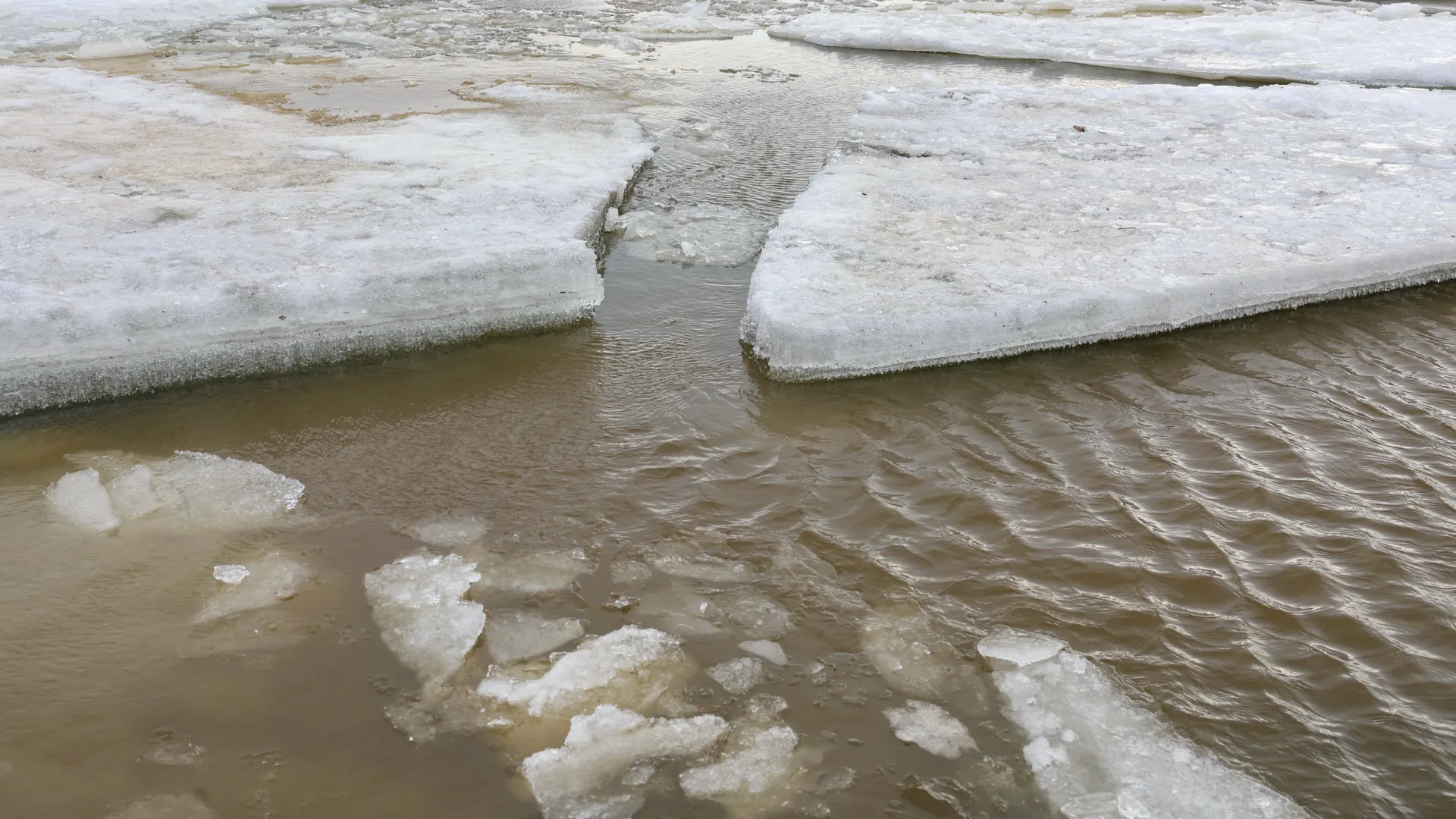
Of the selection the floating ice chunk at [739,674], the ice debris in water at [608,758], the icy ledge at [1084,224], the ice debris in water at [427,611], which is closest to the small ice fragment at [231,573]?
the ice debris in water at [427,611]

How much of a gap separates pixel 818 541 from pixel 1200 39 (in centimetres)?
1040

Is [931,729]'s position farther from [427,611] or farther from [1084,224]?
[1084,224]

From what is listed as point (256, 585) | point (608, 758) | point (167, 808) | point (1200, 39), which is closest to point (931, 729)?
point (608, 758)

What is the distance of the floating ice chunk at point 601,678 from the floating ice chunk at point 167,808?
0.76m

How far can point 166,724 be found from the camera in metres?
2.89

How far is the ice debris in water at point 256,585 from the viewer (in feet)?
10.9

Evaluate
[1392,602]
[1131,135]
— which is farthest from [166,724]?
[1131,135]

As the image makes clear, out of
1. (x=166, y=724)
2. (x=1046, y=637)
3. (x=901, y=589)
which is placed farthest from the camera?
(x=901, y=589)

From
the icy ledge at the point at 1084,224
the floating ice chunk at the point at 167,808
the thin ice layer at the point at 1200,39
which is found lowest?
the floating ice chunk at the point at 167,808

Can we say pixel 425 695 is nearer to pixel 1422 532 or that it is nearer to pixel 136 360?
pixel 136 360

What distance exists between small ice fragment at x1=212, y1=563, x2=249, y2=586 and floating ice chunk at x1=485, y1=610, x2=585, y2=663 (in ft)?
2.89

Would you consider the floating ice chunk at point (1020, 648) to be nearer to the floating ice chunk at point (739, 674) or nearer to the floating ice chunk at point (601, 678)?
the floating ice chunk at point (739, 674)

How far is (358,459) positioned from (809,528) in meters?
1.84

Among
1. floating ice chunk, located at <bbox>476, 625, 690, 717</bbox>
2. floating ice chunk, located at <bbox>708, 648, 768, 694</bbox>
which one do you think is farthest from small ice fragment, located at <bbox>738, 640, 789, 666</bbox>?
floating ice chunk, located at <bbox>476, 625, 690, 717</bbox>
